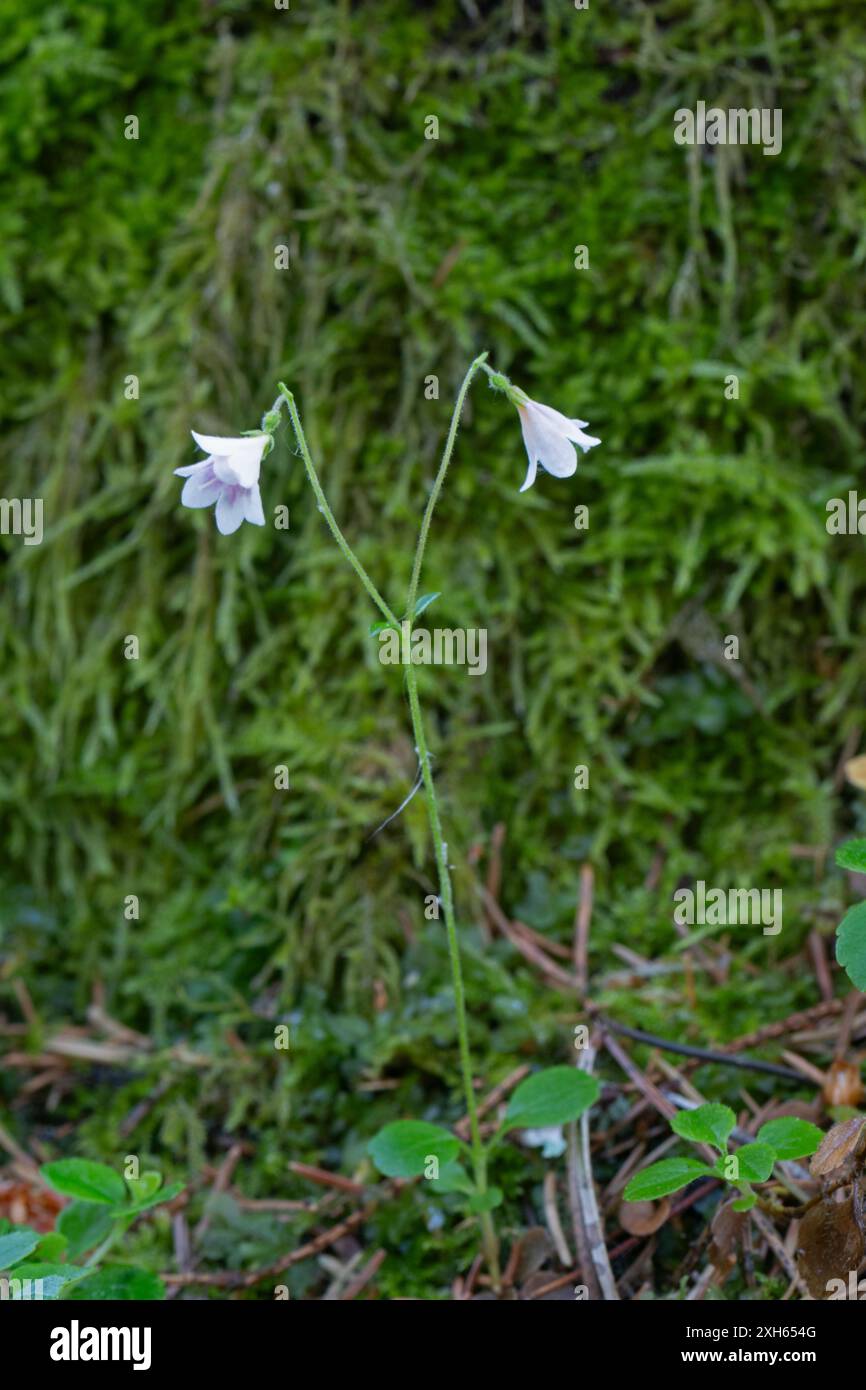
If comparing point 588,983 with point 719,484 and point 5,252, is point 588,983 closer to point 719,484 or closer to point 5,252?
point 719,484

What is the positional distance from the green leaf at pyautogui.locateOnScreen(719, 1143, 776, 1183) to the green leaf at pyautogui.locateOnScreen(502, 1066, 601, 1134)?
0.80ft

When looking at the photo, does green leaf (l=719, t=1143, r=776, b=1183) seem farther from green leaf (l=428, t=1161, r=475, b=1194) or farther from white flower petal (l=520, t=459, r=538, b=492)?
white flower petal (l=520, t=459, r=538, b=492)

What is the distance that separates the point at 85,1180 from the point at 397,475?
1689mm

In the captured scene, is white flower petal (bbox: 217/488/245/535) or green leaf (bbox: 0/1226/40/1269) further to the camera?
white flower petal (bbox: 217/488/245/535)

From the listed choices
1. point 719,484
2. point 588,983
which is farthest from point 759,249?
point 588,983

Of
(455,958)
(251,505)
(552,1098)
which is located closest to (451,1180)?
(552,1098)

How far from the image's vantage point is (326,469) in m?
2.85

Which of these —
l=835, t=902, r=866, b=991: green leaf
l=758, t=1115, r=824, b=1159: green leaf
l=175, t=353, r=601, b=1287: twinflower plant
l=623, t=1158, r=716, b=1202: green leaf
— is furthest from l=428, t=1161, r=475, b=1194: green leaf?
l=835, t=902, r=866, b=991: green leaf

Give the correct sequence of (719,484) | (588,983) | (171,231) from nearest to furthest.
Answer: (588,983) → (719,484) → (171,231)

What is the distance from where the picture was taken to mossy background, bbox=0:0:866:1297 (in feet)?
8.80

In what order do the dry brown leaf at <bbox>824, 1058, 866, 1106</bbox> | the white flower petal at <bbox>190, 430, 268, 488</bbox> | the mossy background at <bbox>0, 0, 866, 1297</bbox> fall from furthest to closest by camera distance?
the mossy background at <bbox>0, 0, 866, 1297</bbox> → the dry brown leaf at <bbox>824, 1058, 866, 1106</bbox> → the white flower petal at <bbox>190, 430, 268, 488</bbox>

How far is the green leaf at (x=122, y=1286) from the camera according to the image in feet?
5.36
